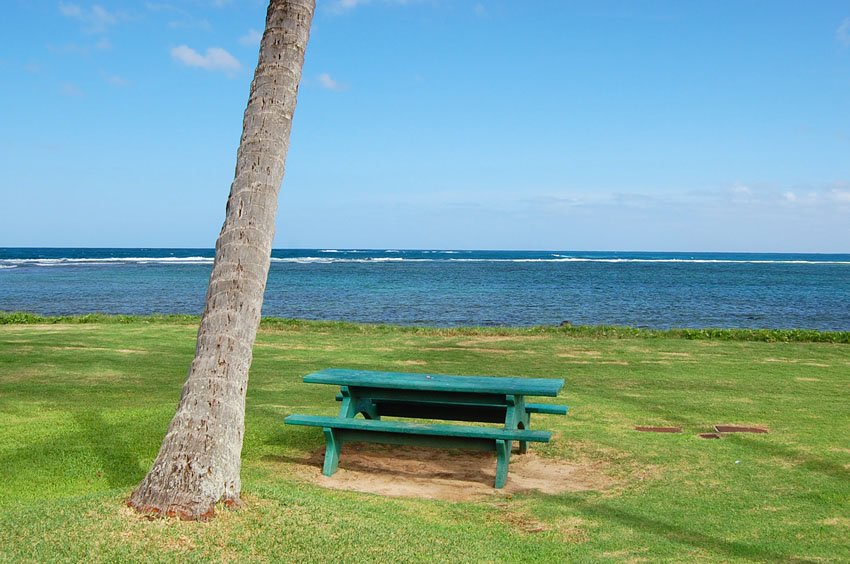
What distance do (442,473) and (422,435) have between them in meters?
0.65

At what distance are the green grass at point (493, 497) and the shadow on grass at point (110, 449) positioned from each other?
0.10 feet

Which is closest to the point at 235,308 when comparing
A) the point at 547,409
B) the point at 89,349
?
the point at 547,409

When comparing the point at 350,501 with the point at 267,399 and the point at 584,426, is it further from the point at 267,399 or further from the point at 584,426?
the point at 267,399

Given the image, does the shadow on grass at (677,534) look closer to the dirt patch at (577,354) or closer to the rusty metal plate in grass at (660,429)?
the rusty metal plate in grass at (660,429)

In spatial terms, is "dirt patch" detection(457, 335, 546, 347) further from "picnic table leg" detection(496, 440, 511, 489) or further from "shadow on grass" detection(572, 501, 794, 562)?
"shadow on grass" detection(572, 501, 794, 562)

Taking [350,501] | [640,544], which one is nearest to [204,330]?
[350,501]

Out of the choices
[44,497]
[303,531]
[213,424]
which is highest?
[213,424]

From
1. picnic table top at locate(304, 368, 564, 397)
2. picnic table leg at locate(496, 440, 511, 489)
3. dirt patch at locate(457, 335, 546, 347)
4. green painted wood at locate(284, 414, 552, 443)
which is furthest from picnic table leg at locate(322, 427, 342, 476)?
dirt patch at locate(457, 335, 546, 347)

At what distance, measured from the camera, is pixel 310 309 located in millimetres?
36844

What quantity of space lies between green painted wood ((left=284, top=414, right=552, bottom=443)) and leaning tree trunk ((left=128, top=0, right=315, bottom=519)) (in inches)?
78.8

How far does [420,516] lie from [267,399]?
5.29 metres

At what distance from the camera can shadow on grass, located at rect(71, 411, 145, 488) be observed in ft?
22.2

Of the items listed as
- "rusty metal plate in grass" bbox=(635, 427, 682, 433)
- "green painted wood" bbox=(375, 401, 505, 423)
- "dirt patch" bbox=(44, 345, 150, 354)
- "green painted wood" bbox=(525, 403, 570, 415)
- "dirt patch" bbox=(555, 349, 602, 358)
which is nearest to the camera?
"green painted wood" bbox=(525, 403, 570, 415)

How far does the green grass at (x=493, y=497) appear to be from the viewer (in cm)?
485
